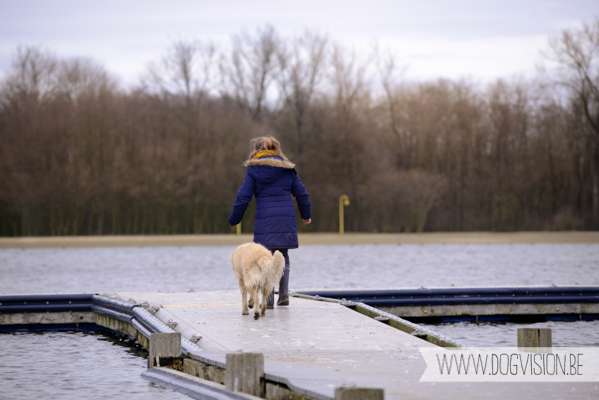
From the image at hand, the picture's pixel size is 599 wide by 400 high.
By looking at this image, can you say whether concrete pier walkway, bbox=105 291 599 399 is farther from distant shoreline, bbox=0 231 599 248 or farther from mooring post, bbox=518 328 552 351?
distant shoreline, bbox=0 231 599 248

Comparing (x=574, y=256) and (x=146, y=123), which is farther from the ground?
(x=146, y=123)

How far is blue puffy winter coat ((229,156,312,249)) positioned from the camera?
8547 mm

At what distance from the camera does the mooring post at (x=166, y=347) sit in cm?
702

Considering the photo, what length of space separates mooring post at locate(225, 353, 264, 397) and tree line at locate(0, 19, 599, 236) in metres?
48.6

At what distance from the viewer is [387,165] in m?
58.7

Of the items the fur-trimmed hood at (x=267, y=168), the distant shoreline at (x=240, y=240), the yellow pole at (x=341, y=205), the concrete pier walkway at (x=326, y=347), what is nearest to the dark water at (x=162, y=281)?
the concrete pier walkway at (x=326, y=347)

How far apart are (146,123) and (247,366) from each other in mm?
53362

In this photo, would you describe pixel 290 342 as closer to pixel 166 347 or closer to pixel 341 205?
pixel 166 347

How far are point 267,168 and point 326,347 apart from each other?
2.48m

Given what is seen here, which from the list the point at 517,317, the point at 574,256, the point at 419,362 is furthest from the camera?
the point at 574,256

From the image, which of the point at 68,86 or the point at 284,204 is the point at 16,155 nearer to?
the point at 68,86

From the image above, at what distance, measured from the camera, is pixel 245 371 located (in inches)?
212

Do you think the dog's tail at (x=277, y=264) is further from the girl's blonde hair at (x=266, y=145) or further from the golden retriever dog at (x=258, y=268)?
the girl's blonde hair at (x=266, y=145)

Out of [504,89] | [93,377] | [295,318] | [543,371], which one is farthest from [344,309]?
[504,89]
